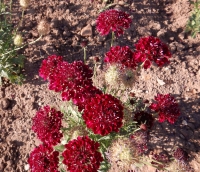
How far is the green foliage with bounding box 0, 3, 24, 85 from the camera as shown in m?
3.54

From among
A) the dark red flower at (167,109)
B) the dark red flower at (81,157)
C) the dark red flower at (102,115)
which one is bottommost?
the dark red flower at (167,109)

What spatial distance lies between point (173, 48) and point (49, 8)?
212 cm

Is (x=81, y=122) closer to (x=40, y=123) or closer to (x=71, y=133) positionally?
(x=71, y=133)

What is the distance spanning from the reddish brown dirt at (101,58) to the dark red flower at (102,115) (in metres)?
1.44

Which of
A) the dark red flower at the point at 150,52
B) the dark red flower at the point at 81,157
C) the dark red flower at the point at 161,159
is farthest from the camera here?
the dark red flower at the point at 161,159

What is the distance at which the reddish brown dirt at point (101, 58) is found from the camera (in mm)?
3549

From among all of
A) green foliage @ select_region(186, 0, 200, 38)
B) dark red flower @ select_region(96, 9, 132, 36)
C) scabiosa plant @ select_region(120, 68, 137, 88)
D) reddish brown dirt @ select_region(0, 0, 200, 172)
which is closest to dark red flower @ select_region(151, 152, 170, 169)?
reddish brown dirt @ select_region(0, 0, 200, 172)

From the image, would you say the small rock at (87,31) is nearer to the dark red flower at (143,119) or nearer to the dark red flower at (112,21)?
the dark red flower at (112,21)

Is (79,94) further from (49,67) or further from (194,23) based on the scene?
(194,23)

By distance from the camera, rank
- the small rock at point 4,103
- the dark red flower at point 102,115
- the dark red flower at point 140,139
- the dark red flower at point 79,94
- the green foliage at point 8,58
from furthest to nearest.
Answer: the small rock at point 4,103 < the green foliage at point 8,58 < the dark red flower at point 140,139 < the dark red flower at point 79,94 < the dark red flower at point 102,115

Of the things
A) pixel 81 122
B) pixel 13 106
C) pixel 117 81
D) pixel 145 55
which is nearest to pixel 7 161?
pixel 13 106

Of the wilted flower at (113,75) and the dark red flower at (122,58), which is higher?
the dark red flower at (122,58)

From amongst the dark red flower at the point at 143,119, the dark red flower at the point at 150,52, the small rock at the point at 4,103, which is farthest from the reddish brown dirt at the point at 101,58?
the dark red flower at the point at 150,52

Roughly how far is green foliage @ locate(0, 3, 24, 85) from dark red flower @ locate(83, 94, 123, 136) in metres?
1.68
